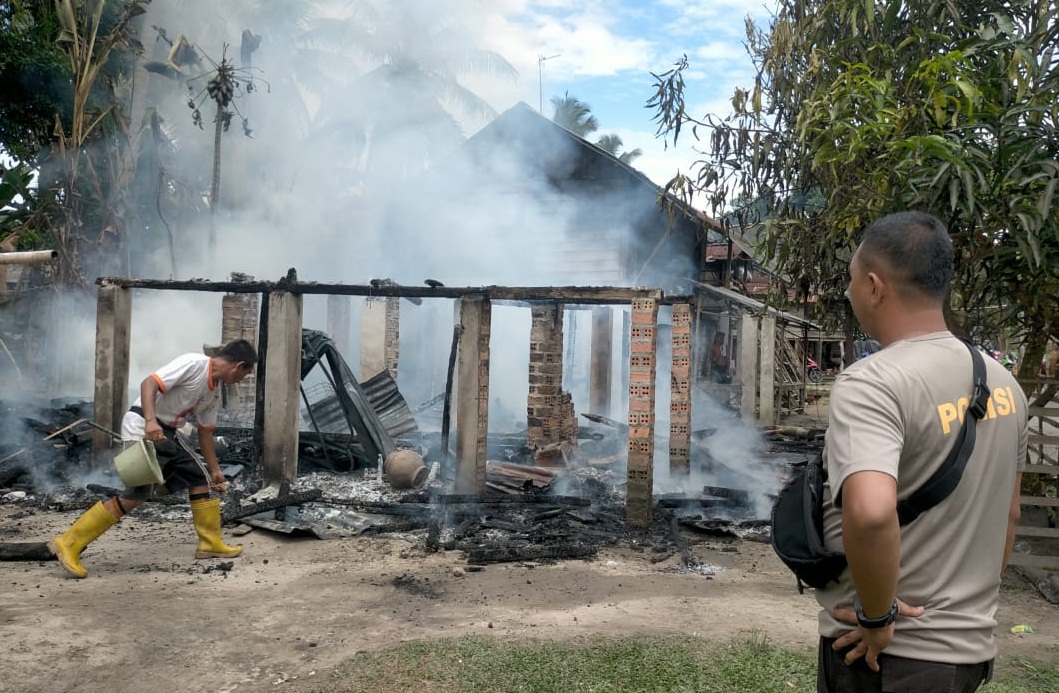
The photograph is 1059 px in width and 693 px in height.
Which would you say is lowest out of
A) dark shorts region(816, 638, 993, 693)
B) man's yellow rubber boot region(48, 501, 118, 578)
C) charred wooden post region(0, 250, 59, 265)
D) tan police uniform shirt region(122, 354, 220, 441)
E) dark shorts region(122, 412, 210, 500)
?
man's yellow rubber boot region(48, 501, 118, 578)

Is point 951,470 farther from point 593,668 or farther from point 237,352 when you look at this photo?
point 237,352

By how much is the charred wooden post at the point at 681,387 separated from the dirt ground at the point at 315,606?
292 cm

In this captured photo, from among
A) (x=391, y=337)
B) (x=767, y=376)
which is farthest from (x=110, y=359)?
(x=767, y=376)

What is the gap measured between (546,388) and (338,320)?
25.9 ft

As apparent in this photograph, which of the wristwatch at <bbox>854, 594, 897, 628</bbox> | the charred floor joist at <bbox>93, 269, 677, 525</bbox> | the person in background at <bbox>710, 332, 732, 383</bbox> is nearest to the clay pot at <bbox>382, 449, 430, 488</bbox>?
the charred floor joist at <bbox>93, 269, 677, 525</bbox>

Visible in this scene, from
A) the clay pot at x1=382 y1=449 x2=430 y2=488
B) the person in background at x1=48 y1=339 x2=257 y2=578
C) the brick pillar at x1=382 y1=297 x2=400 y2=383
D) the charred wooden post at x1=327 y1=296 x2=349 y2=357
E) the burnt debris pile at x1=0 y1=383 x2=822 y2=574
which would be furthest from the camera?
the charred wooden post at x1=327 y1=296 x2=349 y2=357

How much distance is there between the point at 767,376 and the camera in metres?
17.0

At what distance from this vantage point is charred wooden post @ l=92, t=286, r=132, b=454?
30.9 ft

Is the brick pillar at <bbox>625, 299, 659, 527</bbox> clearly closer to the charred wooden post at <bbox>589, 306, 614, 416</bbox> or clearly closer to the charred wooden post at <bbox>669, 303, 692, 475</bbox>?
the charred wooden post at <bbox>669, 303, 692, 475</bbox>

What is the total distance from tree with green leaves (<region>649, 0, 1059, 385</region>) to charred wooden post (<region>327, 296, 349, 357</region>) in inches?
494

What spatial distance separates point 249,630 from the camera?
14.8 feet

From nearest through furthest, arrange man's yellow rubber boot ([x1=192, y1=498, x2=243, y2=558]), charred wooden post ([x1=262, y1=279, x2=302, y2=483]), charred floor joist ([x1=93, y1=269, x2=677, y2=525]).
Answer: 1. man's yellow rubber boot ([x1=192, y1=498, x2=243, y2=558])
2. charred floor joist ([x1=93, y1=269, x2=677, y2=525])
3. charred wooden post ([x1=262, y1=279, x2=302, y2=483])

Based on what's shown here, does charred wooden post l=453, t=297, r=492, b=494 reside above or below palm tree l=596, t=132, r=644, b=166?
below

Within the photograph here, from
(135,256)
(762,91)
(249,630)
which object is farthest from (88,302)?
(762,91)
